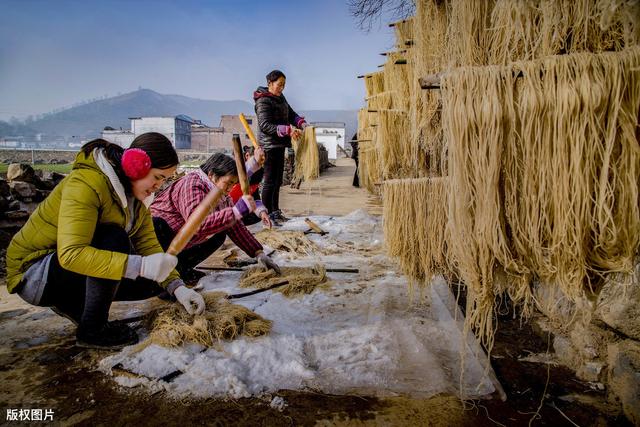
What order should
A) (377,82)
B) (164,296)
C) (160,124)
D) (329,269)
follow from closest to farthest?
(164,296), (329,269), (377,82), (160,124)

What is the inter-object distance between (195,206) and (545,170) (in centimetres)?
234

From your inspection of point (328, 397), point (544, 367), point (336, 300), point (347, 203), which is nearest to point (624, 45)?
point (544, 367)

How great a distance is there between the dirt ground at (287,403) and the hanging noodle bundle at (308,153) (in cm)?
473

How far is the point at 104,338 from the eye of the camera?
2.16 meters

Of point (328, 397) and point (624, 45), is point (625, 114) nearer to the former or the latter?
point (624, 45)

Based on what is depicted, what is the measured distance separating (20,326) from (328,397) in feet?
6.79

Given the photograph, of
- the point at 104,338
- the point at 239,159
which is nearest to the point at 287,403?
the point at 104,338

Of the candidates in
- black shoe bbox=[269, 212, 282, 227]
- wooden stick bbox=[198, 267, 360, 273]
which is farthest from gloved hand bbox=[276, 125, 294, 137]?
wooden stick bbox=[198, 267, 360, 273]

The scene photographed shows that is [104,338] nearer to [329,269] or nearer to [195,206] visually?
[195,206]

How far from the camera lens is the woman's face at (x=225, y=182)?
7.69 feet

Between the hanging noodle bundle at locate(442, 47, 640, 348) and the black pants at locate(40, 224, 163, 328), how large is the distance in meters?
1.75

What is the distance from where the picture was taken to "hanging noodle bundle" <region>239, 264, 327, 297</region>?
312cm

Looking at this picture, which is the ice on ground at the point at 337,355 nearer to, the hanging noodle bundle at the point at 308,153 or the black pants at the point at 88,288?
the black pants at the point at 88,288

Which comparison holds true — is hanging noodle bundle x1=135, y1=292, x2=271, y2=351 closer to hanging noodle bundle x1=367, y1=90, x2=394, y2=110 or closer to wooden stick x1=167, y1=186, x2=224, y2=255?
wooden stick x1=167, y1=186, x2=224, y2=255
